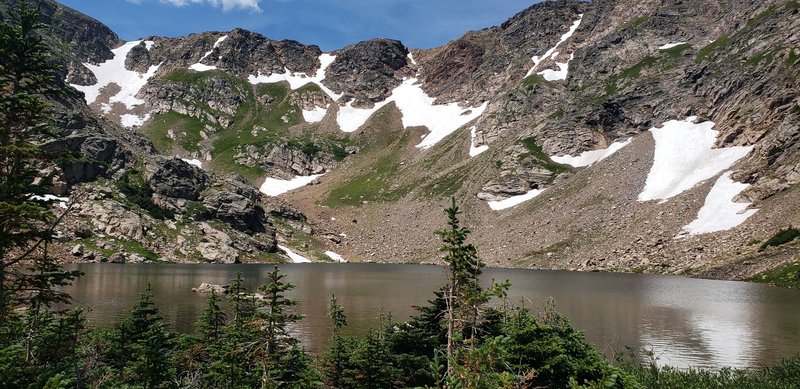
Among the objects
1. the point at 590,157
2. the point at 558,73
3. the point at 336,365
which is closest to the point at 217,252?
the point at 336,365

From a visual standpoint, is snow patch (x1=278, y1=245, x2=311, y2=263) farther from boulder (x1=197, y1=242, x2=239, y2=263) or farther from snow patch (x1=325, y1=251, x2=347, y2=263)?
boulder (x1=197, y1=242, x2=239, y2=263)

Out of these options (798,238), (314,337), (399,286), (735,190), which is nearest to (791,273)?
(798,238)

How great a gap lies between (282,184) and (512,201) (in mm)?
103269

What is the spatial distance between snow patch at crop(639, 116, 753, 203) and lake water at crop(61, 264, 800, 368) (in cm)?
3787

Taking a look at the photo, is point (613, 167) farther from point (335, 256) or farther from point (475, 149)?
point (335, 256)

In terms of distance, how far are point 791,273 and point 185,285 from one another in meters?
79.6

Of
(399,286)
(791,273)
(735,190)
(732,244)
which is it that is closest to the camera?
(791,273)

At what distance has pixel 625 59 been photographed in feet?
543

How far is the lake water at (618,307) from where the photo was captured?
31547mm

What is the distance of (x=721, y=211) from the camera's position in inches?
3322

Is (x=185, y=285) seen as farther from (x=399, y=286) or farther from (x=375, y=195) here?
(x=375, y=195)

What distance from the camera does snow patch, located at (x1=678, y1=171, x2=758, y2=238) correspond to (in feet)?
260

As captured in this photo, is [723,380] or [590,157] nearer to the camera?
[723,380]

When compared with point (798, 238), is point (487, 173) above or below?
above
